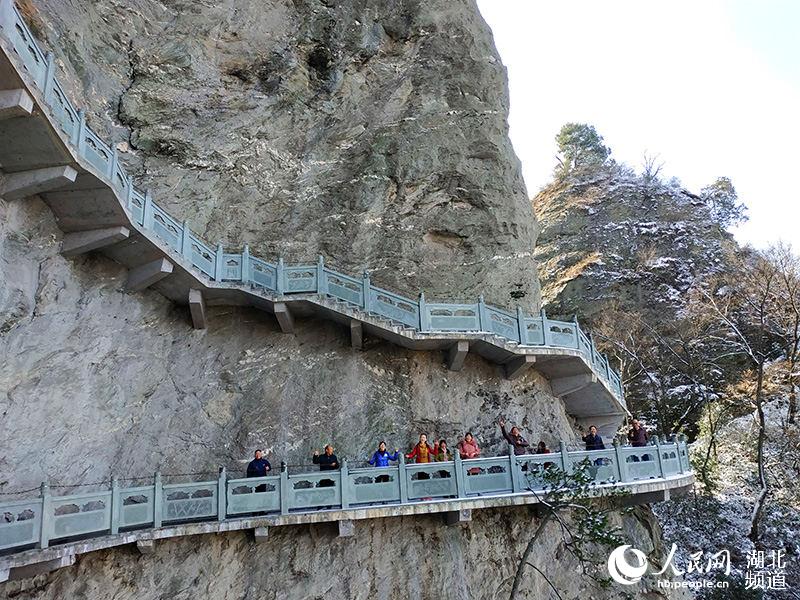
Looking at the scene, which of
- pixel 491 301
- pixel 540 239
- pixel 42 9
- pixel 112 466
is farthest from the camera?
pixel 540 239

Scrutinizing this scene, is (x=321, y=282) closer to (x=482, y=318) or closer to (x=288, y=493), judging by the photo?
(x=482, y=318)

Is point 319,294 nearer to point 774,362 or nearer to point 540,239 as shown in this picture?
point 774,362

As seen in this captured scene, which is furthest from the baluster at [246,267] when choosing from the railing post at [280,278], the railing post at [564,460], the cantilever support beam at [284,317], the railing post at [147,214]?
the railing post at [564,460]

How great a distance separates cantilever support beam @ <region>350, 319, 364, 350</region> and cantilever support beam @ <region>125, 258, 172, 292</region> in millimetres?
3764

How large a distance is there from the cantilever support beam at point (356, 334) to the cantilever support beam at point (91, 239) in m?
4.63

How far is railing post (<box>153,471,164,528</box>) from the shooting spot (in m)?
9.38

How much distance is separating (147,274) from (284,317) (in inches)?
110

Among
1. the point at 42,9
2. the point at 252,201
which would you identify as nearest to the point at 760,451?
the point at 252,201

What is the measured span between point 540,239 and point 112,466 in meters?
27.0

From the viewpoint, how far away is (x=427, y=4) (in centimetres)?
1948

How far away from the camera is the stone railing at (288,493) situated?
27.1ft

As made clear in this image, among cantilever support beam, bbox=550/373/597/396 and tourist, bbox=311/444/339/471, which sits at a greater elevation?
cantilever support beam, bbox=550/373/597/396

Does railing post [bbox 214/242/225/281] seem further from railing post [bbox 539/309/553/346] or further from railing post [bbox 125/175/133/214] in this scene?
railing post [bbox 539/309/553/346]

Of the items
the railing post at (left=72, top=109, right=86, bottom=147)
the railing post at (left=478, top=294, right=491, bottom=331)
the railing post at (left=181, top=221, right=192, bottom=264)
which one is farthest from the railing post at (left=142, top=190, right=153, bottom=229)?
the railing post at (left=478, top=294, right=491, bottom=331)
